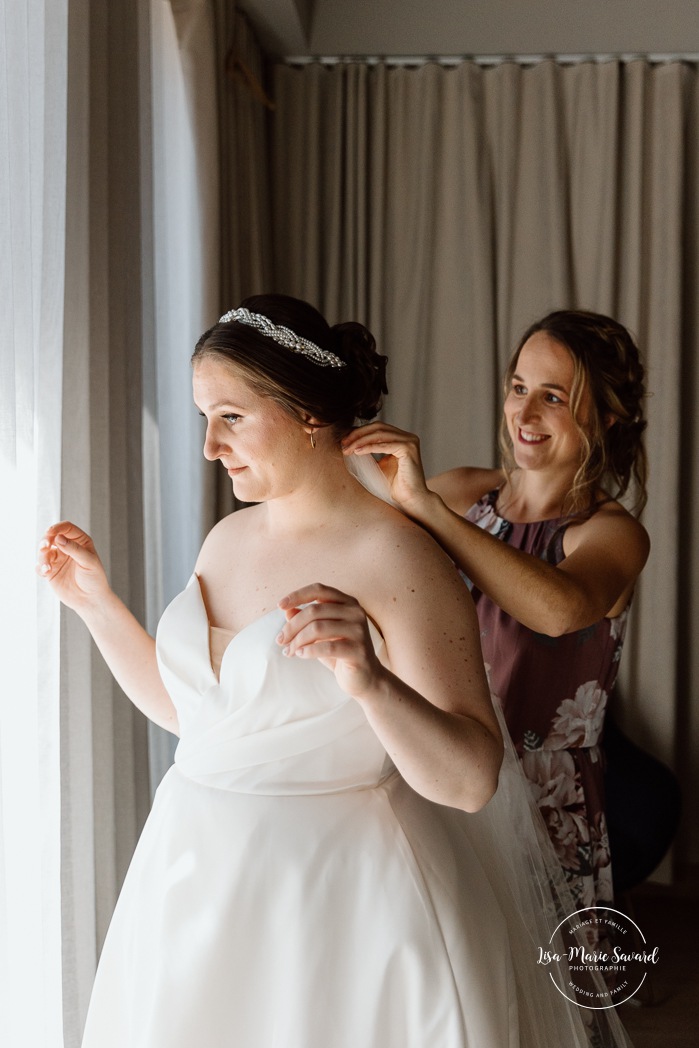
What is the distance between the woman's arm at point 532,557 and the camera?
5.21ft

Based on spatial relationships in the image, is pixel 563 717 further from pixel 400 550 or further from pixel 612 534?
pixel 400 550

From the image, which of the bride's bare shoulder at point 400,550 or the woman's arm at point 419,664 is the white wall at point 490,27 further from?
the woman's arm at point 419,664

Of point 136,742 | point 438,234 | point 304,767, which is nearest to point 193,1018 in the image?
point 304,767

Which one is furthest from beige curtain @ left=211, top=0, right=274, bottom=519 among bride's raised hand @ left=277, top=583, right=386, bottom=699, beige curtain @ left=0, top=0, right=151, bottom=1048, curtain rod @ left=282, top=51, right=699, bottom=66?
bride's raised hand @ left=277, top=583, right=386, bottom=699

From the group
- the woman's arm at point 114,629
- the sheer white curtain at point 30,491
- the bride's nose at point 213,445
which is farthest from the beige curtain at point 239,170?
the bride's nose at point 213,445

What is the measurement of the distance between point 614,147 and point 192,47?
1805 mm

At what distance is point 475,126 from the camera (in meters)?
3.84

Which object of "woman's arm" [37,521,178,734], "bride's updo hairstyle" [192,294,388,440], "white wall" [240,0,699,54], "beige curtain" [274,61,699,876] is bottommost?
"woman's arm" [37,521,178,734]

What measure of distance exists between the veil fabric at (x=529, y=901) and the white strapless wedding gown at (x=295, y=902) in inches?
1.9

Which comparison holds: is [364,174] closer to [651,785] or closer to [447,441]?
[447,441]

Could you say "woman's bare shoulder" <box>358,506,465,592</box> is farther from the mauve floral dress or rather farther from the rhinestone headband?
the mauve floral dress

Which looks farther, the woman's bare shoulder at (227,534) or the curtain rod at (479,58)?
the curtain rod at (479,58)

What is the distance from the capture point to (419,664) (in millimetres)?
1302

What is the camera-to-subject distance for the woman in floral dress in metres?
1.92
